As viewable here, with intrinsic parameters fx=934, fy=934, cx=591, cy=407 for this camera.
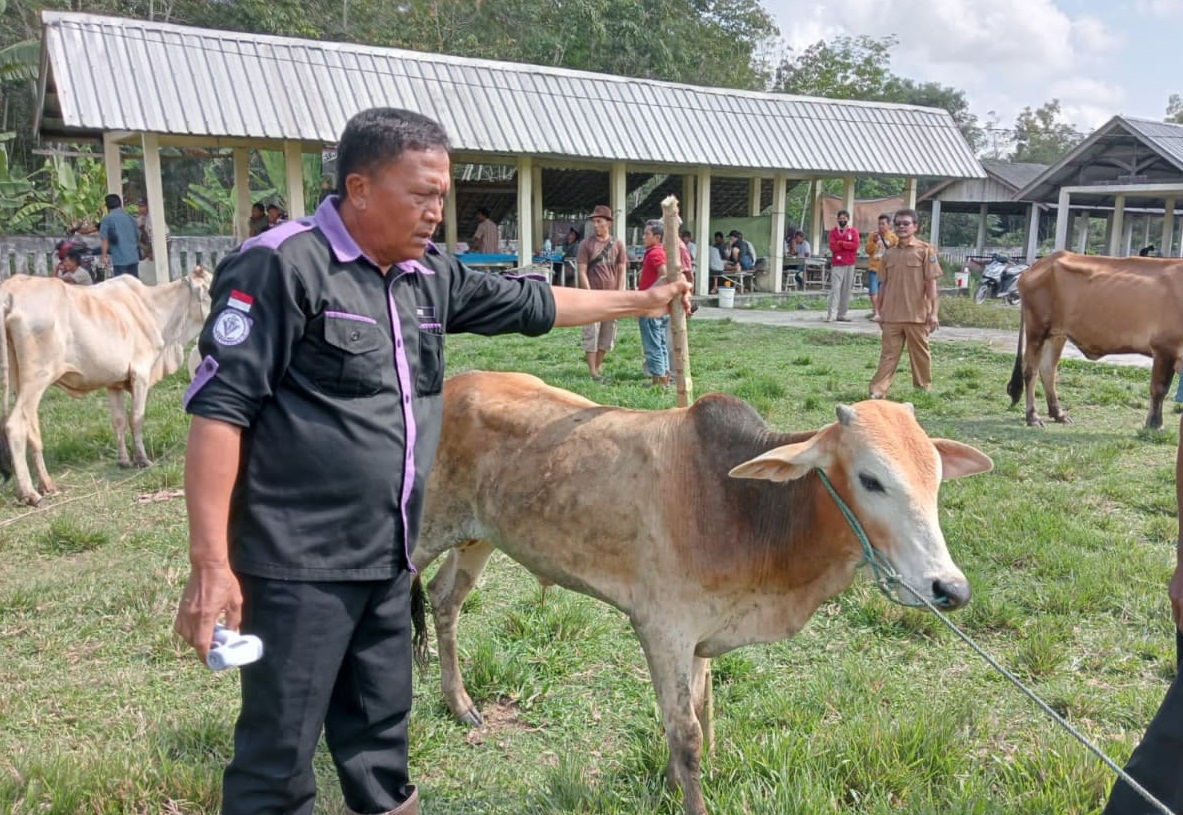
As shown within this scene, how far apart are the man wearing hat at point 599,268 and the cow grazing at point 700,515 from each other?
7.04 meters

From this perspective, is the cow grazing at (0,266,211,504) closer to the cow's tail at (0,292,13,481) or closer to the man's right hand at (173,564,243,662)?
the cow's tail at (0,292,13,481)

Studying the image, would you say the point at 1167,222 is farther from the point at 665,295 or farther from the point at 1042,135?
the point at 1042,135

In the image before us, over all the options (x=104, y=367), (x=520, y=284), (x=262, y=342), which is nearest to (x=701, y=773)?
(x=520, y=284)

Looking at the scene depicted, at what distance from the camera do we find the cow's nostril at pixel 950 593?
94.8 inches

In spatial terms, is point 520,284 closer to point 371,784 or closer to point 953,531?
point 371,784

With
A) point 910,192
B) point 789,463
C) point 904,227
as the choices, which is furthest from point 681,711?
point 910,192

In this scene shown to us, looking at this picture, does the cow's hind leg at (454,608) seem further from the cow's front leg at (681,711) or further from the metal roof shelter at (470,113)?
the metal roof shelter at (470,113)

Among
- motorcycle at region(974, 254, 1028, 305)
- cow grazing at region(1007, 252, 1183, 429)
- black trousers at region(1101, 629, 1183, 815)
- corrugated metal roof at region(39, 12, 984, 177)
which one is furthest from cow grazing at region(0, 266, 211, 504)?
motorcycle at region(974, 254, 1028, 305)

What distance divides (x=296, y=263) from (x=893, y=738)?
251cm

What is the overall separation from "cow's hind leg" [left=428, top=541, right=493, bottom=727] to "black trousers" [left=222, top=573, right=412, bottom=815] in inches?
47.4

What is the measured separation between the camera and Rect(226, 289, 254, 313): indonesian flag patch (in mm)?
2090

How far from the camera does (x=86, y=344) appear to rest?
7.17 m

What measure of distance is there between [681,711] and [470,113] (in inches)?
630

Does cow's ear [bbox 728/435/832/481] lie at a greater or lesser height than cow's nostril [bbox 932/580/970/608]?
greater
